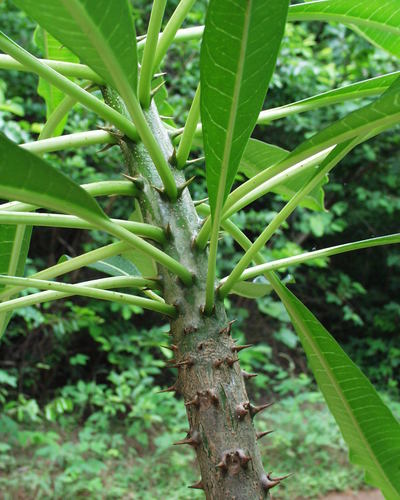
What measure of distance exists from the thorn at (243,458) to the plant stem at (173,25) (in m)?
0.31

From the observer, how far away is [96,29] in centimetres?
34


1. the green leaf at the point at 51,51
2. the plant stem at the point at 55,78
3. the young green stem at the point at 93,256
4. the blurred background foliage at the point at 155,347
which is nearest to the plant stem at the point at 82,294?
the young green stem at the point at 93,256

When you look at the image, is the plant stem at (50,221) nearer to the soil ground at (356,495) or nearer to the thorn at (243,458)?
the thorn at (243,458)

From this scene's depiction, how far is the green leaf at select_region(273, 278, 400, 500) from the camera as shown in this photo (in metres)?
0.52

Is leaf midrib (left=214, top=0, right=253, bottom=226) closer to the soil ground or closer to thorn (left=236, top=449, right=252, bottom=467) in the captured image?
thorn (left=236, top=449, right=252, bottom=467)

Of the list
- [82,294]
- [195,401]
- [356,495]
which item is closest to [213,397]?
[195,401]

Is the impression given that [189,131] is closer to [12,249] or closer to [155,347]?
[12,249]

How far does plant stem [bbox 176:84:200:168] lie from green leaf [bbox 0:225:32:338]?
180 mm

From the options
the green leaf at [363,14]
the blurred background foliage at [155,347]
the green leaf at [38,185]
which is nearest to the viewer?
the green leaf at [38,185]

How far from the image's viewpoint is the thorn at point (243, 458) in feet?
1.35

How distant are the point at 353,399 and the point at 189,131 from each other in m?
0.27

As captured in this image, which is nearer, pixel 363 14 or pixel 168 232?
pixel 168 232

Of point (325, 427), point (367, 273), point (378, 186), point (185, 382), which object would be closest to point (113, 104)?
point (185, 382)

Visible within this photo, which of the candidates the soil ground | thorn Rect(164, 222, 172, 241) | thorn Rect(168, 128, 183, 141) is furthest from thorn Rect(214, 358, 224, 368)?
the soil ground
